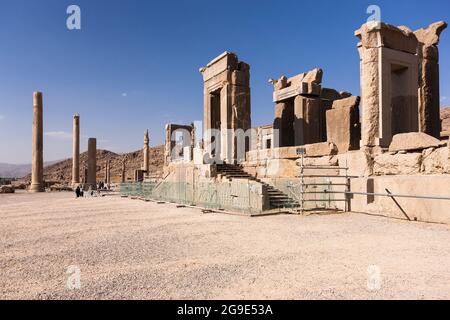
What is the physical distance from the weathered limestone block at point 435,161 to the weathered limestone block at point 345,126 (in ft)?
11.9

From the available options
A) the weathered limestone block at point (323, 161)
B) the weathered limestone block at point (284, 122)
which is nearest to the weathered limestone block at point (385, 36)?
the weathered limestone block at point (323, 161)

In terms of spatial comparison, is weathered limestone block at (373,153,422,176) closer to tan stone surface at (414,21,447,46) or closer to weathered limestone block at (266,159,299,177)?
weathered limestone block at (266,159,299,177)

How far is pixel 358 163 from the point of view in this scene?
413 inches

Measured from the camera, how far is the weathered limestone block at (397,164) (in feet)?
29.3

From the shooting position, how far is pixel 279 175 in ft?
45.9

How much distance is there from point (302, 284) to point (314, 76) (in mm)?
14466

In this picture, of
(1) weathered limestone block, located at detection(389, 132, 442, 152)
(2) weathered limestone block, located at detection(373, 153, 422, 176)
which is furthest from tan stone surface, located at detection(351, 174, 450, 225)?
(1) weathered limestone block, located at detection(389, 132, 442, 152)

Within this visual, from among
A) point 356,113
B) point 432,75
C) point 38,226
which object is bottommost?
point 38,226

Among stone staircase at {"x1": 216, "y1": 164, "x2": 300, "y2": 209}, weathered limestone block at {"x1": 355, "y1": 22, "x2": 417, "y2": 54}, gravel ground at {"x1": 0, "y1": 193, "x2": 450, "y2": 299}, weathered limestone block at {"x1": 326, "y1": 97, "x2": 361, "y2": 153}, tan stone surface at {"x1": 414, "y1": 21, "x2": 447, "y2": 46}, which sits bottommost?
gravel ground at {"x1": 0, "y1": 193, "x2": 450, "y2": 299}

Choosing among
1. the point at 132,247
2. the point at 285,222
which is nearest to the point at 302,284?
the point at 132,247

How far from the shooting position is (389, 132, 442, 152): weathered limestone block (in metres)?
8.71

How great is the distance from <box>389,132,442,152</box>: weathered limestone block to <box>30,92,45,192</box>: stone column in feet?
98.9

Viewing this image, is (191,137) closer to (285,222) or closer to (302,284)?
(285,222)
